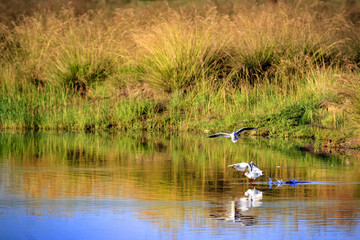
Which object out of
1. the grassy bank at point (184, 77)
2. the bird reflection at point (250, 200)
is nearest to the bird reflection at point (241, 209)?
the bird reflection at point (250, 200)

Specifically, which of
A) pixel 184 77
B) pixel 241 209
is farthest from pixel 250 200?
pixel 184 77

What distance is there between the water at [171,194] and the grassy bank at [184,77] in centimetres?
309

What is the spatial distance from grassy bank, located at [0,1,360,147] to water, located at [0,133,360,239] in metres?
3.09

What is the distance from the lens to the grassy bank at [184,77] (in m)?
17.4

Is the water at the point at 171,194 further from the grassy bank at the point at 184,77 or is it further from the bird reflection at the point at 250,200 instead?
the grassy bank at the point at 184,77

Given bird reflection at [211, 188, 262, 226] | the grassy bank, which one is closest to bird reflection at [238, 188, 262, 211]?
bird reflection at [211, 188, 262, 226]

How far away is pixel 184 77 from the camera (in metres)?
19.6

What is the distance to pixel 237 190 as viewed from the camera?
898 centimetres

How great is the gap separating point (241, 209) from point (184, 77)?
12104 millimetres

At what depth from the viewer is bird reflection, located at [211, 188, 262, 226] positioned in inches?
280

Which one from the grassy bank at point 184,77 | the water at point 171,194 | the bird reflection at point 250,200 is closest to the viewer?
the water at point 171,194

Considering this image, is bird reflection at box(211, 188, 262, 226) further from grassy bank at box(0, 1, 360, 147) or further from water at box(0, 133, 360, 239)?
grassy bank at box(0, 1, 360, 147)

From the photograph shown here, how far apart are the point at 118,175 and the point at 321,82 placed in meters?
8.88

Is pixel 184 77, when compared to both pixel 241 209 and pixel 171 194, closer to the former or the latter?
pixel 171 194
